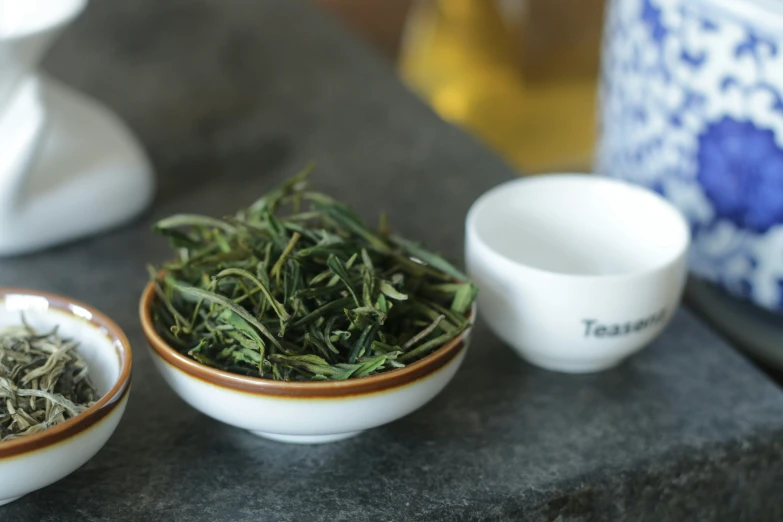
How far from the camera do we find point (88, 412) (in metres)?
0.48

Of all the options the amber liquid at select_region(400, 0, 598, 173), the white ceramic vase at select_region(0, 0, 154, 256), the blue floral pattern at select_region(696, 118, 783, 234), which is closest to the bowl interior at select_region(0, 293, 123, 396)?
the white ceramic vase at select_region(0, 0, 154, 256)

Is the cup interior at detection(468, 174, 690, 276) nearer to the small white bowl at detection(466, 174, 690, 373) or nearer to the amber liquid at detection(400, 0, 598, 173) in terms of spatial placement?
the small white bowl at detection(466, 174, 690, 373)

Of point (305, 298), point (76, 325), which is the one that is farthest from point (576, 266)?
point (76, 325)

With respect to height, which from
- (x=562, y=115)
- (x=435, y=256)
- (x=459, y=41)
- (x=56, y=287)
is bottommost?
(x=562, y=115)

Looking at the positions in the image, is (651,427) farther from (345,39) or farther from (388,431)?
(345,39)

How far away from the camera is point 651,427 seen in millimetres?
611

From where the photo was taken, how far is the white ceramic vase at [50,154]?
28.2 inches

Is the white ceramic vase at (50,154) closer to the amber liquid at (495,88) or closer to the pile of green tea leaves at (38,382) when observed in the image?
the pile of green tea leaves at (38,382)

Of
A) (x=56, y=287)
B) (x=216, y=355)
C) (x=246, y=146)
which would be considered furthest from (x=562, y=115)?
(x=216, y=355)

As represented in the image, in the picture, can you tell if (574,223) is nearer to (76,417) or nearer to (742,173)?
(742,173)

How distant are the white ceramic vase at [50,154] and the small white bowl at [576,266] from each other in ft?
1.08

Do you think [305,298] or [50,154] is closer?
[305,298]

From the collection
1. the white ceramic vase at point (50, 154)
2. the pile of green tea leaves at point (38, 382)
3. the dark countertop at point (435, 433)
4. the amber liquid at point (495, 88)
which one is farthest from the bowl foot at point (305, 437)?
the amber liquid at point (495, 88)

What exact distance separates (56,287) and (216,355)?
0.85 feet
